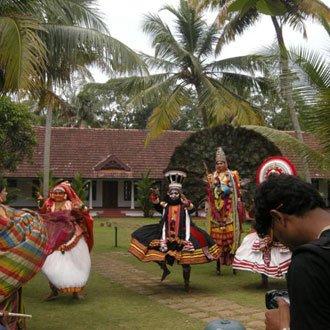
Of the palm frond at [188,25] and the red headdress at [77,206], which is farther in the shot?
the palm frond at [188,25]

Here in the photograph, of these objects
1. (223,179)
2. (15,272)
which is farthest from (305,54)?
(15,272)

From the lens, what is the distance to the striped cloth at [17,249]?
431 cm

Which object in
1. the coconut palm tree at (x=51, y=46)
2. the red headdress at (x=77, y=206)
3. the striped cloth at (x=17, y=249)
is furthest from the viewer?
the coconut palm tree at (x=51, y=46)

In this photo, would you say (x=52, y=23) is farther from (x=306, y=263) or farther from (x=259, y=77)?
(x=306, y=263)

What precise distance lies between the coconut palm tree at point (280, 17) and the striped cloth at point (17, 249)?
4159mm

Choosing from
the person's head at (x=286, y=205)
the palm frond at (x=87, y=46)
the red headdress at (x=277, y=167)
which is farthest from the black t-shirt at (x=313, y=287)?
the palm frond at (x=87, y=46)

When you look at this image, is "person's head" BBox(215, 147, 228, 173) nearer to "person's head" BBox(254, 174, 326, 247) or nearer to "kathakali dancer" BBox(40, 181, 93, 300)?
"kathakali dancer" BBox(40, 181, 93, 300)

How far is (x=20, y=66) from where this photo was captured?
8070 millimetres

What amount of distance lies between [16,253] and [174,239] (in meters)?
3.31

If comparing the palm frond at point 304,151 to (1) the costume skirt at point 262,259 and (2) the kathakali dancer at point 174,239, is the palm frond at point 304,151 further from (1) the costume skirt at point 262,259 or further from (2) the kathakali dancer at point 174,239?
(2) the kathakali dancer at point 174,239

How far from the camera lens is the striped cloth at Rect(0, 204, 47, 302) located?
4.31 m

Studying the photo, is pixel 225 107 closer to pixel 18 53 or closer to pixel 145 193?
pixel 145 193

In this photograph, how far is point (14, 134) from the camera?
19.5 meters

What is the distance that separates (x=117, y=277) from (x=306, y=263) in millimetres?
7513
